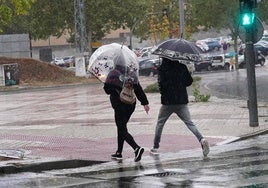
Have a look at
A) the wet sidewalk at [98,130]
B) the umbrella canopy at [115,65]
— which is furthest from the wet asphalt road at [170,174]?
the umbrella canopy at [115,65]

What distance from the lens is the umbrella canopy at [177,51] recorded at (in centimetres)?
1134

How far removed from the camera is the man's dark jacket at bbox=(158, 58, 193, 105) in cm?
1141

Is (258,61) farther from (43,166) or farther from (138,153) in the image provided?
(43,166)

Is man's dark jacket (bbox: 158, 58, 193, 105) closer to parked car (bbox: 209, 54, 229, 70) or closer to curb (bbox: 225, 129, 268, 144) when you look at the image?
curb (bbox: 225, 129, 268, 144)

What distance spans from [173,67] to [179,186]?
11.0 ft

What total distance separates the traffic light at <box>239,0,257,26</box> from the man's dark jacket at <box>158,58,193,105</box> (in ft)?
15.0

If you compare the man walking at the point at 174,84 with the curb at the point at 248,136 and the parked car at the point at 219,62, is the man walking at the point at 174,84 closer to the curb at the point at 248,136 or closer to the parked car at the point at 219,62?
the curb at the point at 248,136

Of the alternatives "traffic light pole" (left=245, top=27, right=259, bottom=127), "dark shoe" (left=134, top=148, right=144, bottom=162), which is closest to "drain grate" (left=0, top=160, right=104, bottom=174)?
"dark shoe" (left=134, top=148, right=144, bottom=162)

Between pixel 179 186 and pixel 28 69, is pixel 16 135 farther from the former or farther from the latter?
pixel 28 69

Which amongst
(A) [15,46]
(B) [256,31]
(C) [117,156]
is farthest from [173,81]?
(A) [15,46]

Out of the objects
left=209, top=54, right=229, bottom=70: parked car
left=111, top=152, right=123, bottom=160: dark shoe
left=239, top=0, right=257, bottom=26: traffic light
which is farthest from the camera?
left=209, top=54, right=229, bottom=70: parked car

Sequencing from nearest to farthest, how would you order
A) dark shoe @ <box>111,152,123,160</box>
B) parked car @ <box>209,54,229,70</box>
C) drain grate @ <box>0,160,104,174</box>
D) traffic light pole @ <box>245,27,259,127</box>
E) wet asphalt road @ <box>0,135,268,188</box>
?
wet asphalt road @ <box>0,135,268,188</box> < drain grate @ <box>0,160,104,174</box> < dark shoe @ <box>111,152,123,160</box> < traffic light pole @ <box>245,27,259,127</box> < parked car @ <box>209,54,229,70</box>

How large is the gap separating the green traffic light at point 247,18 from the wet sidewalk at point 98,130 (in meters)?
2.47

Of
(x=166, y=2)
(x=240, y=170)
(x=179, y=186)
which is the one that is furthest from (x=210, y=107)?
(x=166, y=2)
